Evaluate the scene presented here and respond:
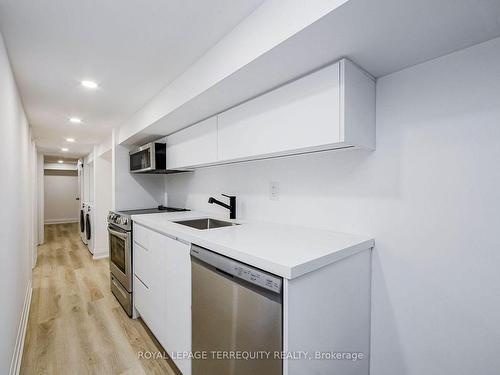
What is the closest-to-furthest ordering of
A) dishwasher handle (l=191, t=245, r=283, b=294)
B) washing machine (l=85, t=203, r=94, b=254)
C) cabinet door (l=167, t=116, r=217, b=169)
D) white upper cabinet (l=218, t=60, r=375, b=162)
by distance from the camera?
dishwasher handle (l=191, t=245, r=283, b=294), white upper cabinet (l=218, t=60, r=375, b=162), cabinet door (l=167, t=116, r=217, b=169), washing machine (l=85, t=203, r=94, b=254)

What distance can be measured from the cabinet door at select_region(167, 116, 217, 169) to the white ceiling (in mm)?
421

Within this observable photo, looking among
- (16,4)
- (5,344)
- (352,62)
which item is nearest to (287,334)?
(352,62)

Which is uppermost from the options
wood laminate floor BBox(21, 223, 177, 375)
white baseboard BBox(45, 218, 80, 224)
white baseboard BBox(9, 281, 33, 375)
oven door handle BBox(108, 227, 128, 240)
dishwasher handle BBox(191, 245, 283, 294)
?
dishwasher handle BBox(191, 245, 283, 294)

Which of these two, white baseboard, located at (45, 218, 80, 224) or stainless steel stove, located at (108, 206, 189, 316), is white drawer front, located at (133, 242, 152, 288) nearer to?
stainless steel stove, located at (108, 206, 189, 316)

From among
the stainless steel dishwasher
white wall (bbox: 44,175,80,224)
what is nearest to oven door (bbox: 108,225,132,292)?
the stainless steel dishwasher

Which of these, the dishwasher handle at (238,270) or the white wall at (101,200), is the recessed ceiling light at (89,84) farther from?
the white wall at (101,200)

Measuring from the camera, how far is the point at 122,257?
8.24ft

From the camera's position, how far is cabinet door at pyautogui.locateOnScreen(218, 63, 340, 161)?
1.16m

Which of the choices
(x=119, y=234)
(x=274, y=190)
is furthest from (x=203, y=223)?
(x=119, y=234)

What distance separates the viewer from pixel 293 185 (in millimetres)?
1734

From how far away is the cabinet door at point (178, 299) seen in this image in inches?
58.9

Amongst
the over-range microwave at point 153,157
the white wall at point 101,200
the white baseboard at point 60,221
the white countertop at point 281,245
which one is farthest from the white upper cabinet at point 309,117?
the white baseboard at point 60,221

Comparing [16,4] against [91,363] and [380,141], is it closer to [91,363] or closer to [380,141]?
[380,141]

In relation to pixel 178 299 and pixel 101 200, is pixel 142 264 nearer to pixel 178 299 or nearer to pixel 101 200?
pixel 178 299
